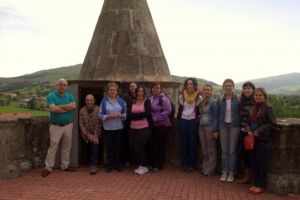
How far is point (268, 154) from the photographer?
5547mm

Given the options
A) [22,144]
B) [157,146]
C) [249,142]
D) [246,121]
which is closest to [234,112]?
[246,121]

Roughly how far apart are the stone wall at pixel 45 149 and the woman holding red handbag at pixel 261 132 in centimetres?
20

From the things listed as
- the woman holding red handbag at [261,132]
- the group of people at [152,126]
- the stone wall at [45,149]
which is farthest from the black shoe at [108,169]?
the woman holding red handbag at [261,132]

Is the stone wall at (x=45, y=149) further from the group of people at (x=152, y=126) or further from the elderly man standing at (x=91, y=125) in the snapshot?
the elderly man standing at (x=91, y=125)

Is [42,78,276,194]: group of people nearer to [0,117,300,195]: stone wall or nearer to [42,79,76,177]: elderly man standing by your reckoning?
[42,79,76,177]: elderly man standing

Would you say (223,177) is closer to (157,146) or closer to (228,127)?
(228,127)

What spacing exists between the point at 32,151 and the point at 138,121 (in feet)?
7.14

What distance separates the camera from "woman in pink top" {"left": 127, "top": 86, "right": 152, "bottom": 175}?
6.51m

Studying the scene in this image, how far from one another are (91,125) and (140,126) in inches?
37.0

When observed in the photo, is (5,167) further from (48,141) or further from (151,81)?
(151,81)

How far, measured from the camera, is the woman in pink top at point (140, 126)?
651cm

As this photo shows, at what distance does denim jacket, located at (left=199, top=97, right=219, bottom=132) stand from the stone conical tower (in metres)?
1.84

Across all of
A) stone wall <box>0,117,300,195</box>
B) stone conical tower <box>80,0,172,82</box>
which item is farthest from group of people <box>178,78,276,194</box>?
stone conical tower <box>80,0,172,82</box>

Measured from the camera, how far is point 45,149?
7047 millimetres
